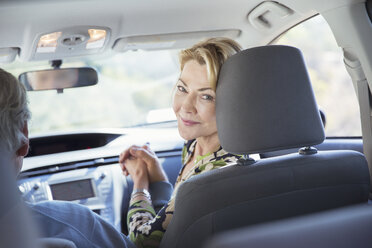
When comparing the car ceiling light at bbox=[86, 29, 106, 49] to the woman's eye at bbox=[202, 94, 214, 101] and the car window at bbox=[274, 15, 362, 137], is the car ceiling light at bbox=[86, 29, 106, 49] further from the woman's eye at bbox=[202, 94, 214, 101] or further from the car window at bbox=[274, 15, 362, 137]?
the car window at bbox=[274, 15, 362, 137]

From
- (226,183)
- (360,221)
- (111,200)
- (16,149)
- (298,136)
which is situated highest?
(16,149)

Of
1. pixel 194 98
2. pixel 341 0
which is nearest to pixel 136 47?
pixel 194 98

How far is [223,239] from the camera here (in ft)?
5.54

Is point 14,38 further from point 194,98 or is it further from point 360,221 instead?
point 360,221

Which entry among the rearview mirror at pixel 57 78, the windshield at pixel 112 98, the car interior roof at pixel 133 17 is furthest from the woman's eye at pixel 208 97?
the windshield at pixel 112 98

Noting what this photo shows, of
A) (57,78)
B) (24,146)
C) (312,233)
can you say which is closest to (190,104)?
(312,233)

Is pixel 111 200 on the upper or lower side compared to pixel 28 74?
lower

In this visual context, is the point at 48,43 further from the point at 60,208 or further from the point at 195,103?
the point at 60,208

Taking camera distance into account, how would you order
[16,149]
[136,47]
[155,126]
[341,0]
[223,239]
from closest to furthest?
1. [16,149]
2. [223,239]
3. [341,0]
4. [136,47]
5. [155,126]

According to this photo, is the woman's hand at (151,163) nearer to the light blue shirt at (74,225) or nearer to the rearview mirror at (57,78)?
the rearview mirror at (57,78)

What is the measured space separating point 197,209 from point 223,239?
0.46 ft

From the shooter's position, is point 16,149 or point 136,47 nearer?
point 16,149

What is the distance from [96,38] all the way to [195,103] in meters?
0.93

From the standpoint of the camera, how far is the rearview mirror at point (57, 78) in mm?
3129
